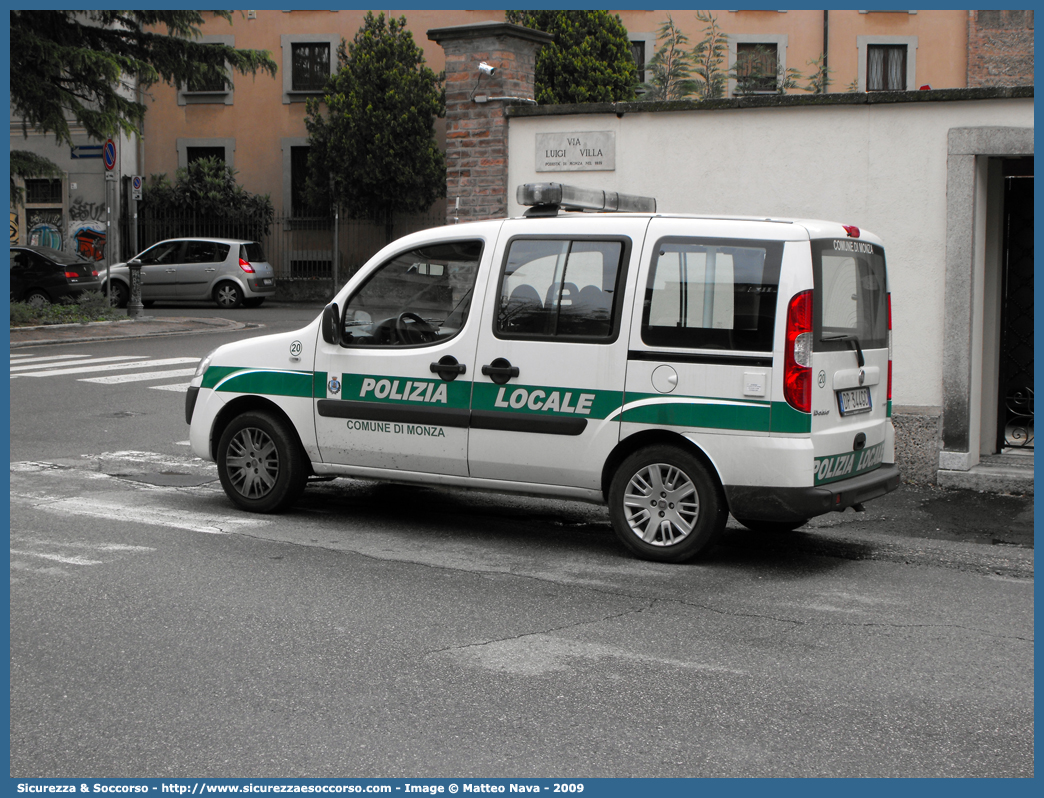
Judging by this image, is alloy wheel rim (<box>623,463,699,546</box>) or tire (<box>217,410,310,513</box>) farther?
tire (<box>217,410,310,513</box>)

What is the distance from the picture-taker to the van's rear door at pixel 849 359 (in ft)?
20.7

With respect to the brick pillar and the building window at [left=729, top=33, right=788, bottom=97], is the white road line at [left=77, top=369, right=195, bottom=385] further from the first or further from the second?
the building window at [left=729, top=33, right=788, bottom=97]

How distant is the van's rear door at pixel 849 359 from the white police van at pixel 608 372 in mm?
16

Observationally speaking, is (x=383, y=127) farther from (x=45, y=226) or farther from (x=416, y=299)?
(x=416, y=299)

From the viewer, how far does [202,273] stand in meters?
28.6

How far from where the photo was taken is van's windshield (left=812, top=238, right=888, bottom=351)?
20.7ft

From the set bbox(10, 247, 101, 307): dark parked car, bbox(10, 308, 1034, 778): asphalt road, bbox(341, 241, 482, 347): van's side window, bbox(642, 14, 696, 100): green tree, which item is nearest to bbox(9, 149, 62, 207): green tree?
bbox(10, 247, 101, 307): dark parked car

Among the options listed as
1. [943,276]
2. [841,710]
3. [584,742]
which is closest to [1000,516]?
[943,276]

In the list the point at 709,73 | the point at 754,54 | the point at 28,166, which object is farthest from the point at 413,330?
the point at 754,54

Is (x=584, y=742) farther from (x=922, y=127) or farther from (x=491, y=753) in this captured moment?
(x=922, y=127)

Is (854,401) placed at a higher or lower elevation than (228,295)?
lower

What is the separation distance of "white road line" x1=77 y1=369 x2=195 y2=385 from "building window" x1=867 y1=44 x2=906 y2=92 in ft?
74.2

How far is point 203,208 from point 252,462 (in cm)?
2675

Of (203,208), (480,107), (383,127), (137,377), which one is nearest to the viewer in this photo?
(480,107)
